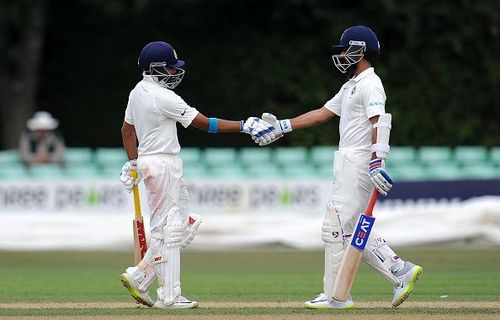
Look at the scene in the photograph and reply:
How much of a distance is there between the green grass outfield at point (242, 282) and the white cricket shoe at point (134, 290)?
8 centimetres

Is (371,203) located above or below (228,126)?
below

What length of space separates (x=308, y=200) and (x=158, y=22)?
6925 mm

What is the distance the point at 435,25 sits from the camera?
20.7 meters

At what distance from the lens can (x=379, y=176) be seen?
25.8 ft

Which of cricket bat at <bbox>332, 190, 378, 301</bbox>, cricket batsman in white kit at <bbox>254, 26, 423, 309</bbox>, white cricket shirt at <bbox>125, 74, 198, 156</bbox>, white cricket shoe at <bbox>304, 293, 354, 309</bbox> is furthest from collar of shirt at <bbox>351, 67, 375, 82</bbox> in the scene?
white cricket shoe at <bbox>304, 293, 354, 309</bbox>

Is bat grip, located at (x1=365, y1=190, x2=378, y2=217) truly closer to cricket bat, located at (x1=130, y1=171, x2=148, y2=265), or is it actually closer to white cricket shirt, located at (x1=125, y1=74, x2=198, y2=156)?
white cricket shirt, located at (x1=125, y1=74, x2=198, y2=156)

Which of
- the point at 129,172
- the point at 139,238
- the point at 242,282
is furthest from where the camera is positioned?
the point at 242,282

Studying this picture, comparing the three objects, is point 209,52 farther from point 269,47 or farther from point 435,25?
point 435,25

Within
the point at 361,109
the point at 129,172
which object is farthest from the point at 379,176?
the point at 129,172

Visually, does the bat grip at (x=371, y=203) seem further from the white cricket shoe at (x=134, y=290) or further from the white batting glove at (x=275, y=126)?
the white cricket shoe at (x=134, y=290)

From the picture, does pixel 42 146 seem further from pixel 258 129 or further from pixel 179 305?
pixel 179 305

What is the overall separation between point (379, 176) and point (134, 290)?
161cm

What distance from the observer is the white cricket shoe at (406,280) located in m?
8.11

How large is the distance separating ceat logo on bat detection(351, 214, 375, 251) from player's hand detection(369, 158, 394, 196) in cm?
19
